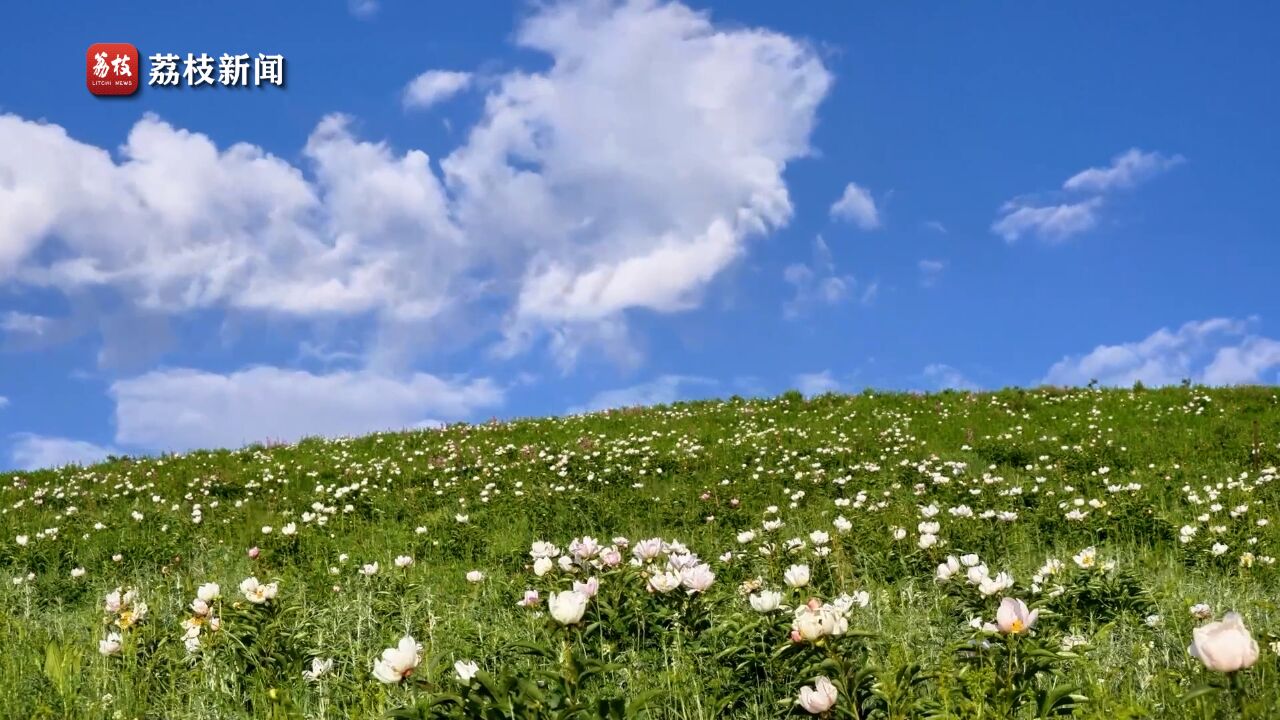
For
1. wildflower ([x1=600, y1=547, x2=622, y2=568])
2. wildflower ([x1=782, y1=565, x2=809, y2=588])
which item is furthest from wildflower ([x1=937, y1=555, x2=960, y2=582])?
wildflower ([x1=600, y1=547, x2=622, y2=568])

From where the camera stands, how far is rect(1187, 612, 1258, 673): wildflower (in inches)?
95.3

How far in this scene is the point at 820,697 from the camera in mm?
3152

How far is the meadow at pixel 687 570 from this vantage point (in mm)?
3740

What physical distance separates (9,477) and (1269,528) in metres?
23.7

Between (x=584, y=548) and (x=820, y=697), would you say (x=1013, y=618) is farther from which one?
(x=584, y=548)

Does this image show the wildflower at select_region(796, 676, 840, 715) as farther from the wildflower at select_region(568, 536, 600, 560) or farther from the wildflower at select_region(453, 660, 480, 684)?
the wildflower at select_region(568, 536, 600, 560)

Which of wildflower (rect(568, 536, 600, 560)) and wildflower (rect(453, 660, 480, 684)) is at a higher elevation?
wildflower (rect(568, 536, 600, 560))

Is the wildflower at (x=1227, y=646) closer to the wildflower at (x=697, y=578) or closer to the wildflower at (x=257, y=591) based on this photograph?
the wildflower at (x=697, y=578)

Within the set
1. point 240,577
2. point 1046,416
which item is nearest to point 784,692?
point 240,577

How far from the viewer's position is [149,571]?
33.6 ft

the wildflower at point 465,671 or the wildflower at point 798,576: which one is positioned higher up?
the wildflower at point 798,576

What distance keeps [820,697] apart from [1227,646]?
128 centimetres

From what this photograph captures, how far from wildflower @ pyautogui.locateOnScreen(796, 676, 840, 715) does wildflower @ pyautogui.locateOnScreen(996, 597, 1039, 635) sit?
743 millimetres

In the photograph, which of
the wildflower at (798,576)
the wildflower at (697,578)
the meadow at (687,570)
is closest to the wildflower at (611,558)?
the meadow at (687,570)
